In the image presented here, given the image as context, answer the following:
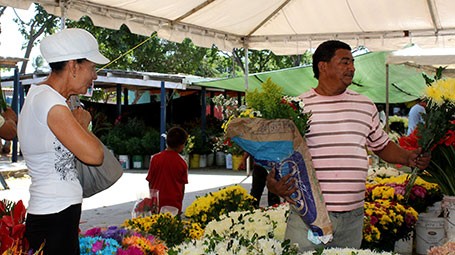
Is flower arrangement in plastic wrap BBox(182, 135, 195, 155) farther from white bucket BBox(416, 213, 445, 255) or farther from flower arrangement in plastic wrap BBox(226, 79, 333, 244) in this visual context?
flower arrangement in plastic wrap BBox(226, 79, 333, 244)

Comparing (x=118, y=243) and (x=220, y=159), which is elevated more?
(x=118, y=243)

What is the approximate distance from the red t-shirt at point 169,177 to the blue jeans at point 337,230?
272 cm

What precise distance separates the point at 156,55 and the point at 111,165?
21890 millimetres

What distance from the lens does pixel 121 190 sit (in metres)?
12.0

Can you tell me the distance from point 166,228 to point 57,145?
71.8 inches

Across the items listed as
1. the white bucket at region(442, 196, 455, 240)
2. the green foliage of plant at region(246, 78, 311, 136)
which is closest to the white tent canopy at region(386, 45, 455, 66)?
the white bucket at region(442, 196, 455, 240)

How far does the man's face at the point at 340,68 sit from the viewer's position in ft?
8.84

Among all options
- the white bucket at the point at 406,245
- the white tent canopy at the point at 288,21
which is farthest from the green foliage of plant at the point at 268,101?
the white bucket at the point at 406,245

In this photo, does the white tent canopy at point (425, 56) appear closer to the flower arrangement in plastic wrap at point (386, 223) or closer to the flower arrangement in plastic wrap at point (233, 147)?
the flower arrangement in plastic wrap at point (386, 223)

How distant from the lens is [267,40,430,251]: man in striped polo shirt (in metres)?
2.65

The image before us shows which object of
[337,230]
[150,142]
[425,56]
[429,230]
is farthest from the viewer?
[150,142]

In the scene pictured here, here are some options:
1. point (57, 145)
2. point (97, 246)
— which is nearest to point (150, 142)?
point (97, 246)

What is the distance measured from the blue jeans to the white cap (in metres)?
1.20

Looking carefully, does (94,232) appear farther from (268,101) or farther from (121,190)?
(121,190)
